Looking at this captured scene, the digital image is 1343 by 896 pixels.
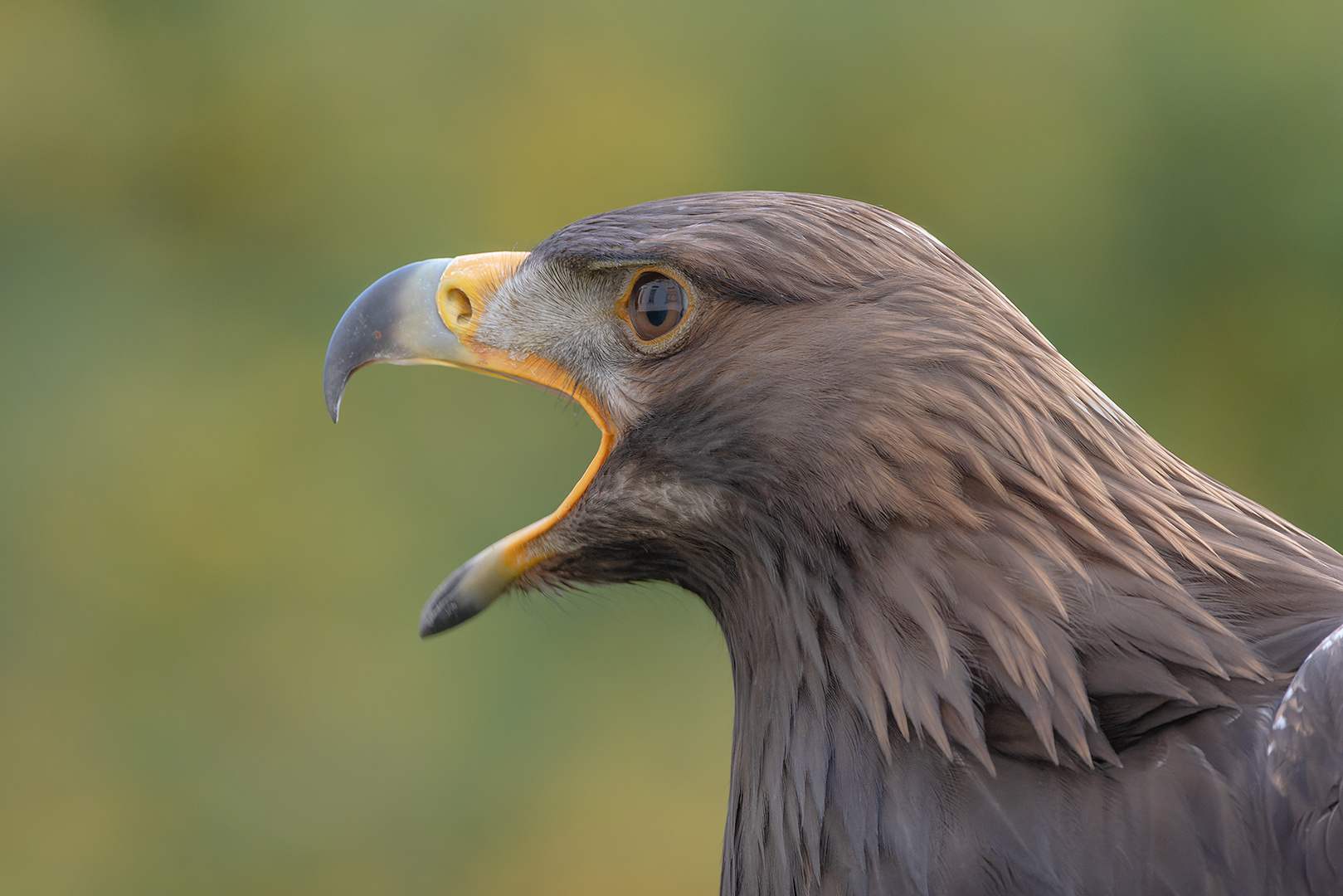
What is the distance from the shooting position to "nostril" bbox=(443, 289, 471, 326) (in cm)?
163

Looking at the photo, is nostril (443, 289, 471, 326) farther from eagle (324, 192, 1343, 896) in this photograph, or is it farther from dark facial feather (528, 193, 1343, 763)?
dark facial feather (528, 193, 1343, 763)

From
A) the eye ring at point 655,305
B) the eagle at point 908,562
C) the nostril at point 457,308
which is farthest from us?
the nostril at point 457,308

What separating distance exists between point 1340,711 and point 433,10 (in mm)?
4268

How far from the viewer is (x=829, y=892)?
1297 millimetres

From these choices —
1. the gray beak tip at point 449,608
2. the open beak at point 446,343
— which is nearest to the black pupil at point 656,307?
the open beak at point 446,343

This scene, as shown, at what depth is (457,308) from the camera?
1640 millimetres

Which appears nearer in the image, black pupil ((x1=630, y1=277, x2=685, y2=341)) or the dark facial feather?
the dark facial feather

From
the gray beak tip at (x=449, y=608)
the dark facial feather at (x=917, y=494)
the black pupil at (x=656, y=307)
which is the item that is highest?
the black pupil at (x=656, y=307)

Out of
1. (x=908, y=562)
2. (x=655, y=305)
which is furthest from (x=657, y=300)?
(x=908, y=562)

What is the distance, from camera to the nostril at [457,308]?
5.34 ft

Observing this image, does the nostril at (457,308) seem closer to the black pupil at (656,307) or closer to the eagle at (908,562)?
the eagle at (908,562)

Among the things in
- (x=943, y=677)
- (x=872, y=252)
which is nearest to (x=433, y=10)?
(x=872, y=252)

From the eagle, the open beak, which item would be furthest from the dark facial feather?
the open beak

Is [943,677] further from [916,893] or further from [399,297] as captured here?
[399,297]
